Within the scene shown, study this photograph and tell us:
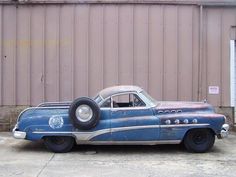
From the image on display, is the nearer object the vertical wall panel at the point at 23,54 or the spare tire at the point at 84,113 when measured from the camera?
the spare tire at the point at 84,113

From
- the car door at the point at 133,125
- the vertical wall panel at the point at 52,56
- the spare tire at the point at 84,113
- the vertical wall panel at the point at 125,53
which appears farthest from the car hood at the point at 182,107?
the vertical wall panel at the point at 52,56

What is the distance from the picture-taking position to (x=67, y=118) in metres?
10.2

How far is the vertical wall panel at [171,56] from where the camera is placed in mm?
13164

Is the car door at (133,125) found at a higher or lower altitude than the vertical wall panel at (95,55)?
lower

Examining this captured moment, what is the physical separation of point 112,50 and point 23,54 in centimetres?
245

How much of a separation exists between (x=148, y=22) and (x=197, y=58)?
1662mm

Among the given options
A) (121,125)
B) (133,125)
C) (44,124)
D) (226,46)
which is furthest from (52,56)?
(226,46)

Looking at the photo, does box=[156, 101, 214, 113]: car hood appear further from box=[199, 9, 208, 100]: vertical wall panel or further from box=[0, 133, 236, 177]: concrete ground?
box=[199, 9, 208, 100]: vertical wall panel

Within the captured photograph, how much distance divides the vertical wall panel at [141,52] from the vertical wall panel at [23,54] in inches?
116

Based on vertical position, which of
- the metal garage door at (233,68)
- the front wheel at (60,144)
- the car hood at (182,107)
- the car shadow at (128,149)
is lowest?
the car shadow at (128,149)

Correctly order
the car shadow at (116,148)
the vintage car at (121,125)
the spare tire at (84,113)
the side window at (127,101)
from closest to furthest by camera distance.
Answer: the spare tire at (84,113)
the vintage car at (121,125)
the side window at (127,101)
the car shadow at (116,148)

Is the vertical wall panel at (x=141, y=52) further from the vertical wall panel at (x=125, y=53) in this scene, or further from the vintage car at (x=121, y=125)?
the vintage car at (x=121, y=125)

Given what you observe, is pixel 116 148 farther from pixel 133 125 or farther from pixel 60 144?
pixel 60 144

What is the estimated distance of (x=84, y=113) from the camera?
10148mm
